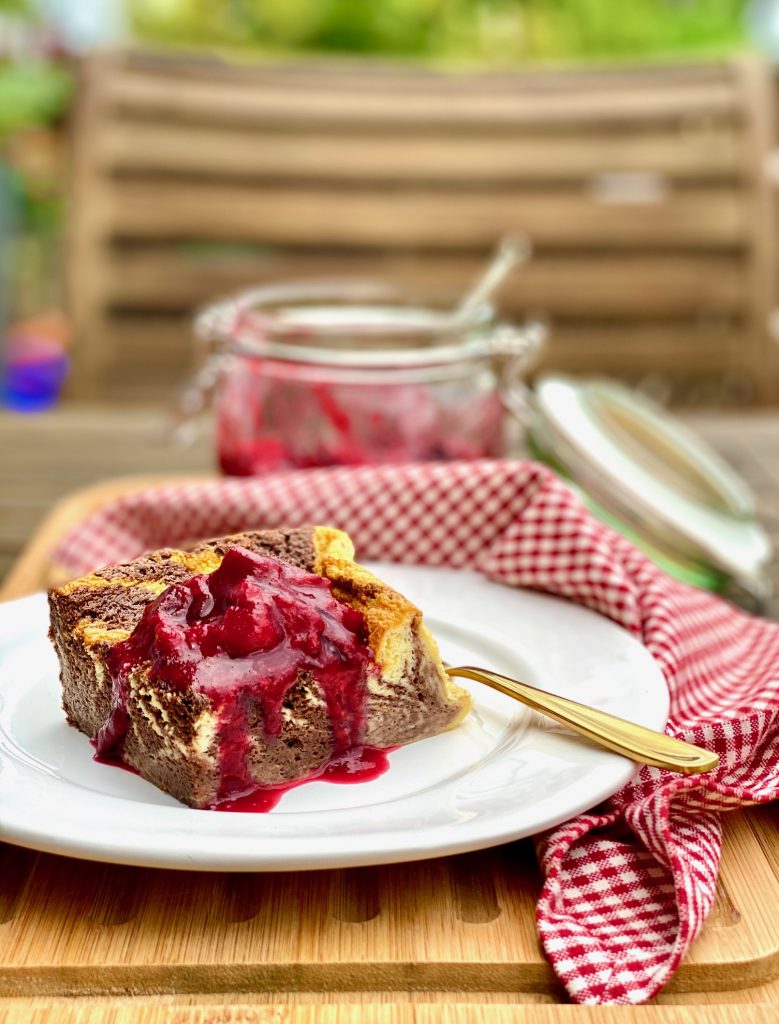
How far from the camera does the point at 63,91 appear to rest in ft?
16.1

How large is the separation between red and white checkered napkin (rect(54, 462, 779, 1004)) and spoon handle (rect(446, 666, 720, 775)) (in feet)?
0.12

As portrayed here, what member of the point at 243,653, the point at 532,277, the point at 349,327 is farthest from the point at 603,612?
the point at 532,277

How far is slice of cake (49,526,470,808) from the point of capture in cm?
91

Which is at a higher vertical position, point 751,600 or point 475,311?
point 475,311

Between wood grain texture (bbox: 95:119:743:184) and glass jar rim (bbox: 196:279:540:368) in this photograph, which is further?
wood grain texture (bbox: 95:119:743:184)

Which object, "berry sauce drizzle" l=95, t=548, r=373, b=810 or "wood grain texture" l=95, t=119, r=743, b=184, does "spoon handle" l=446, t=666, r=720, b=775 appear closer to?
"berry sauce drizzle" l=95, t=548, r=373, b=810

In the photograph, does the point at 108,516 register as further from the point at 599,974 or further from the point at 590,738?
the point at 599,974

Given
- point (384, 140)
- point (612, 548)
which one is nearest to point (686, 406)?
point (384, 140)

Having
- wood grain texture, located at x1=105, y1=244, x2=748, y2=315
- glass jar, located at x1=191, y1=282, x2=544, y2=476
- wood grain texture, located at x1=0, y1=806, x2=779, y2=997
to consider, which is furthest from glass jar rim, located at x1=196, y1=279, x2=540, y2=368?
wood grain texture, located at x1=105, y1=244, x2=748, y2=315

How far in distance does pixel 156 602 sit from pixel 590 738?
0.35 meters

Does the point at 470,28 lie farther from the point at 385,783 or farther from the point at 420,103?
the point at 385,783

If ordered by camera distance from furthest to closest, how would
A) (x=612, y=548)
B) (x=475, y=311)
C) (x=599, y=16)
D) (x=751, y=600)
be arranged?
(x=599, y=16)
(x=475, y=311)
(x=751, y=600)
(x=612, y=548)

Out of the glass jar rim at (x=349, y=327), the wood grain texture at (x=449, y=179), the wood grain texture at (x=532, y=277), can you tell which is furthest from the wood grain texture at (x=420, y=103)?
the glass jar rim at (x=349, y=327)

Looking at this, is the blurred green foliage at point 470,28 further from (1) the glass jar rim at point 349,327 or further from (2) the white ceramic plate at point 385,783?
(2) the white ceramic plate at point 385,783
